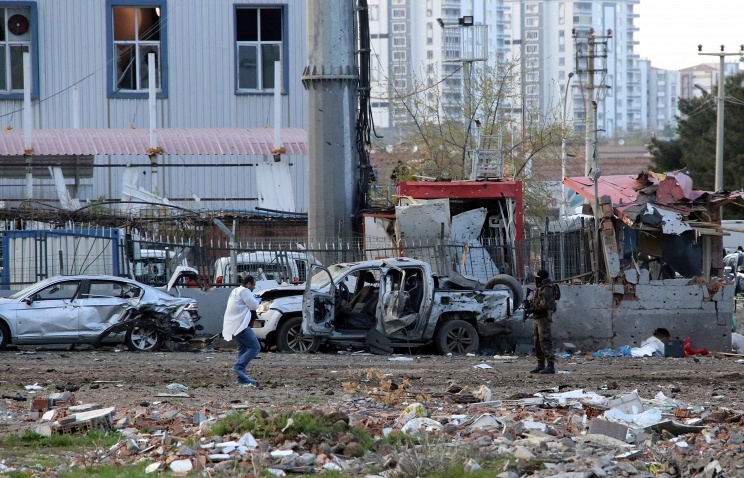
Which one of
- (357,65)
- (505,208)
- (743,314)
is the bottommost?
(743,314)

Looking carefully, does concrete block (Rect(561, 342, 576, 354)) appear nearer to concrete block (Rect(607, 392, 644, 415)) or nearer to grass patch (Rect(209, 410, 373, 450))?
concrete block (Rect(607, 392, 644, 415))

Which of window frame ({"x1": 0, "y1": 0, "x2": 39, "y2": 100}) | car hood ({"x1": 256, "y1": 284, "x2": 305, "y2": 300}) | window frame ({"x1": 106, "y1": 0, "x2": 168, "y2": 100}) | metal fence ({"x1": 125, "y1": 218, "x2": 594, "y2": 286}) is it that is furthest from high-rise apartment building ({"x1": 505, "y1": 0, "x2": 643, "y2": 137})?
car hood ({"x1": 256, "y1": 284, "x2": 305, "y2": 300})

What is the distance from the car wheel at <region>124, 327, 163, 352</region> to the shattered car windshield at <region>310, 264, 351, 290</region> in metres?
2.93

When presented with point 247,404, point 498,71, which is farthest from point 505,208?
point 498,71

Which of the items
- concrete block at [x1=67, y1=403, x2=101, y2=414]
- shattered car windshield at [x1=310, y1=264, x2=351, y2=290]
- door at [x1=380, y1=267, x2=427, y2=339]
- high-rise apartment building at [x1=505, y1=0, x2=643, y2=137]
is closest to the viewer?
concrete block at [x1=67, y1=403, x2=101, y2=414]

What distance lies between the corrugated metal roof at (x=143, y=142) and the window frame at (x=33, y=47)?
9.40 feet

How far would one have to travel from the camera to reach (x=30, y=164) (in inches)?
1169

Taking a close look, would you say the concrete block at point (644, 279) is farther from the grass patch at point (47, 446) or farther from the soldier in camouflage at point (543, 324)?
the grass patch at point (47, 446)

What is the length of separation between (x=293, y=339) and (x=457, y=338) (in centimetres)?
291

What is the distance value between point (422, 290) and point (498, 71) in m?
27.5

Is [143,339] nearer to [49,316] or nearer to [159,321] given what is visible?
[159,321]

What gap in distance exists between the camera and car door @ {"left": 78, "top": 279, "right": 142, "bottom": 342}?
748 inches

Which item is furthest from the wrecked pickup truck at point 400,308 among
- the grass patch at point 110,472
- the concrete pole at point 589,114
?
the concrete pole at point 589,114

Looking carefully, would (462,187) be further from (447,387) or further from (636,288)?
(447,387)
